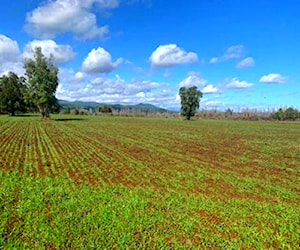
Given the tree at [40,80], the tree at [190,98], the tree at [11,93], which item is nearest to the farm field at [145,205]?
the tree at [40,80]

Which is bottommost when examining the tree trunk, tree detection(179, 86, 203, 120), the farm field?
the farm field

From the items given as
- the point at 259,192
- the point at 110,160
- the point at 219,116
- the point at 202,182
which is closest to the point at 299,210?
the point at 259,192

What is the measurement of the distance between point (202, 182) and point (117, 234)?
6.38 m

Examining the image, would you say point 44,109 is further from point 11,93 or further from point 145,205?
point 145,205

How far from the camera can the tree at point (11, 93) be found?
268 feet

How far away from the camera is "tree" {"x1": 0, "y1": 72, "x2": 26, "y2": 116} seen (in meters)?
81.6

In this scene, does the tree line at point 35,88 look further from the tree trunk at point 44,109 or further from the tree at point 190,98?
the tree at point 190,98

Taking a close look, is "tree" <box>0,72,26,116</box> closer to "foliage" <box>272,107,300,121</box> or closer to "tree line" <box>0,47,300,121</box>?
"tree line" <box>0,47,300,121</box>

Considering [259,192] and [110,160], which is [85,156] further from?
[259,192]

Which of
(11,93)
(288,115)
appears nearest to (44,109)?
(11,93)

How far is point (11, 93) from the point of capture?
81875 mm

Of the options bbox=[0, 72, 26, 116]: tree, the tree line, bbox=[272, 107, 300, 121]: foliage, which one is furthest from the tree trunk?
A: bbox=[272, 107, 300, 121]: foliage

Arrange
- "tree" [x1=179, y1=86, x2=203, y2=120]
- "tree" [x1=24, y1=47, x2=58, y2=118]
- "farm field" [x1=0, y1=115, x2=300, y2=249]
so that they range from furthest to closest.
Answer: "tree" [x1=179, y1=86, x2=203, y2=120] → "tree" [x1=24, y1=47, x2=58, y2=118] → "farm field" [x1=0, y1=115, x2=300, y2=249]

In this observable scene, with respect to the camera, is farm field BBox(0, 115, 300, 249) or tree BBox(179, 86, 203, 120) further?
tree BBox(179, 86, 203, 120)
